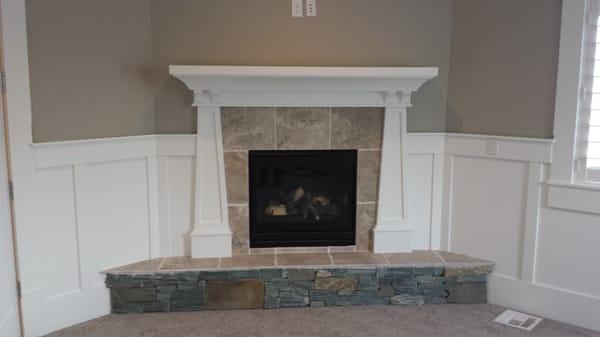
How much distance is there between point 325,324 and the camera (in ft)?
9.80

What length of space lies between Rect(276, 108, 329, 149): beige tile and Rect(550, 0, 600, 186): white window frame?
1460mm

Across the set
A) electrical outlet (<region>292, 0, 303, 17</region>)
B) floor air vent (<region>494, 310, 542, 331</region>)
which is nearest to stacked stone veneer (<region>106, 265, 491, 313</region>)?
floor air vent (<region>494, 310, 542, 331</region>)

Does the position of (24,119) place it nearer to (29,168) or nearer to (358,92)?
(29,168)

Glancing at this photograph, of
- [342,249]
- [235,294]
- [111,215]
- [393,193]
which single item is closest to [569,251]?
[393,193]

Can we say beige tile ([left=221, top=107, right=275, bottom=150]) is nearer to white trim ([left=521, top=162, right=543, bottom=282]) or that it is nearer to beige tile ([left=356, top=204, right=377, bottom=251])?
beige tile ([left=356, top=204, right=377, bottom=251])

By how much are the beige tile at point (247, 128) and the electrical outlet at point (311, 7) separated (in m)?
0.70

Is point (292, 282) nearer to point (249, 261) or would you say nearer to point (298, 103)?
point (249, 261)

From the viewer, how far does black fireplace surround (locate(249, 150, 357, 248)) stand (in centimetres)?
339

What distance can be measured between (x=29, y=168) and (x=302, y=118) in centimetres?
169

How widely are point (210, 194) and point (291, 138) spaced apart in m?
0.68

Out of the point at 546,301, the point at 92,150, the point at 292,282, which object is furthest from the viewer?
the point at 292,282

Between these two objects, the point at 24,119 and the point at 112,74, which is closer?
the point at 24,119

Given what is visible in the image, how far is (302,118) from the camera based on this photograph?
3.32 meters

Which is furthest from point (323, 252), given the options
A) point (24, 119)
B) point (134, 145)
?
point (24, 119)
